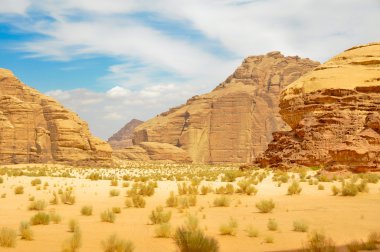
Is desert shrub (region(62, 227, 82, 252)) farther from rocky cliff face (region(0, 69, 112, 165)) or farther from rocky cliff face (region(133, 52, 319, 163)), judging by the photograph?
rocky cliff face (region(133, 52, 319, 163))

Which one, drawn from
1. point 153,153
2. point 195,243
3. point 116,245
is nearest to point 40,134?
point 153,153

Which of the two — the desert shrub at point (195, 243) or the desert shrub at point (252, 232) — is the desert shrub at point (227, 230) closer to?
the desert shrub at point (252, 232)

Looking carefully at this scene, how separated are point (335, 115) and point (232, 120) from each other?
79176mm

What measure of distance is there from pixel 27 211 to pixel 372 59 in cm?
2993

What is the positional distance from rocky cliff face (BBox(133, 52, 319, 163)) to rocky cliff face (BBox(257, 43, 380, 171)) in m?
68.2

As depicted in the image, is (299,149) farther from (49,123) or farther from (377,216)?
(49,123)

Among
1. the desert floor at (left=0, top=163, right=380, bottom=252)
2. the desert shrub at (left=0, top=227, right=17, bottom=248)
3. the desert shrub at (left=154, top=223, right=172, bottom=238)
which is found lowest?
the desert floor at (left=0, top=163, right=380, bottom=252)

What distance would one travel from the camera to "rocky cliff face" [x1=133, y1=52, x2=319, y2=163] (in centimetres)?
10738

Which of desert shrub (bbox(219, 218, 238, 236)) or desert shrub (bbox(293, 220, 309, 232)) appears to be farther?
desert shrub (bbox(293, 220, 309, 232))

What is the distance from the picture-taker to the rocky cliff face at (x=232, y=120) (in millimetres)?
107375

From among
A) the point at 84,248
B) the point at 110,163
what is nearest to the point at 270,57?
the point at 110,163

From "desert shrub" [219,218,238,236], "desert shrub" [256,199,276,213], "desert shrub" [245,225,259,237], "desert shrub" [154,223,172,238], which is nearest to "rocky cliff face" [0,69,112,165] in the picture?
"desert shrub" [256,199,276,213]

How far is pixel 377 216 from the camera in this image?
35.3 feet

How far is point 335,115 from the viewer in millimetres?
30703
